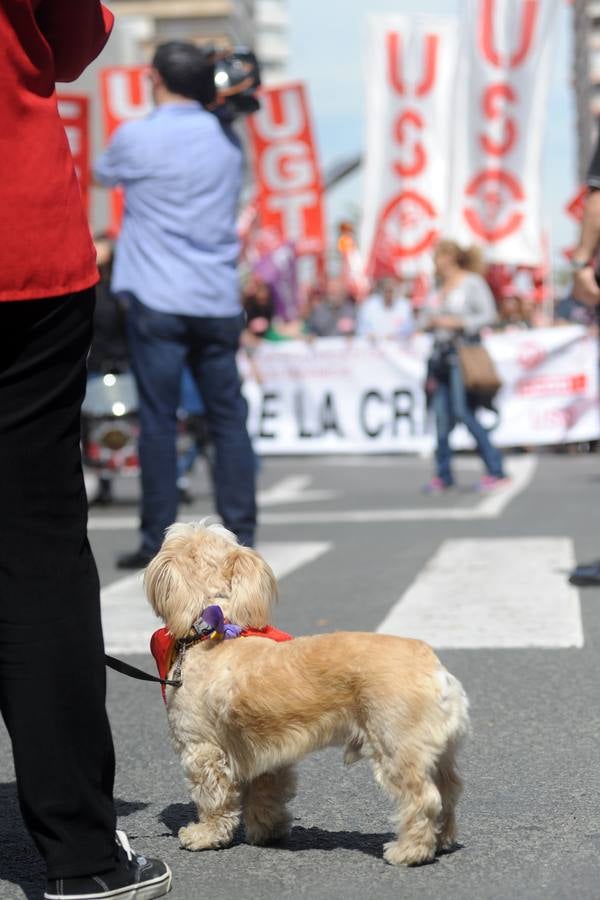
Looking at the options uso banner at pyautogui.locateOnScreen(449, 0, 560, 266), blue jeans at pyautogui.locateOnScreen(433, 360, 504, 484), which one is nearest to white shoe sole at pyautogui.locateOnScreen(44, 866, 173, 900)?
blue jeans at pyautogui.locateOnScreen(433, 360, 504, 484)

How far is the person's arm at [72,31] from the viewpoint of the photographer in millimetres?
2959

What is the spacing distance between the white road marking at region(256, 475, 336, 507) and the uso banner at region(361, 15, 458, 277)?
8.79 metres

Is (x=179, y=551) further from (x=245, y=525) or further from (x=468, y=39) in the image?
(x=468, y=39)

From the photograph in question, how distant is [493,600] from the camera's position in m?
6.70

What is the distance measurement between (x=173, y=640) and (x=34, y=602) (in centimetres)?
62

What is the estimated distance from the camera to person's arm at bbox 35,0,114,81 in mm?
2959

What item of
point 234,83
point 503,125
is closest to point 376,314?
point 503,125

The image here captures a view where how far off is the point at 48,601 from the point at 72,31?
3.41 feet

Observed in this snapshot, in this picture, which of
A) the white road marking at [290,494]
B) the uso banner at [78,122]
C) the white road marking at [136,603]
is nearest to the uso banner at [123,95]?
the uso banner at [78,122]

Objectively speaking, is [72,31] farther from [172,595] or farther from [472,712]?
[472,712]

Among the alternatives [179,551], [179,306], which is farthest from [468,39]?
[179,551]

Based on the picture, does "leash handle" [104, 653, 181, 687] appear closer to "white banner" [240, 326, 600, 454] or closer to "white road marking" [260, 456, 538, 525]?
"white road marking" [260, 456, 538, 525]

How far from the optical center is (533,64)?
20.7 m

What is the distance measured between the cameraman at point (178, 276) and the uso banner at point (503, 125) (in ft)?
43.4
